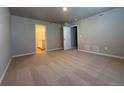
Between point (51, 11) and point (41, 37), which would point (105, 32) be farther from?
point (41, 37)

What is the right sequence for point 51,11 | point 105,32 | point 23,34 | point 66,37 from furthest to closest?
point 66,37 < point 23,34 < point 105,32 < point 51,11

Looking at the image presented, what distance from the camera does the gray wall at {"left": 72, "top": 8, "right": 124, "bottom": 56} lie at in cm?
333

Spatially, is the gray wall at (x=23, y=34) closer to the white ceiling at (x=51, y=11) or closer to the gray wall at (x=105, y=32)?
the white ceiling at (x=51, y=11)

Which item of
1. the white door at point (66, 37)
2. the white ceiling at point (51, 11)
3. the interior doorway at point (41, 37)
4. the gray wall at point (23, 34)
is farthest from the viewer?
the white door at point (66, 37)

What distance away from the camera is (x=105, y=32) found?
3.84 metres

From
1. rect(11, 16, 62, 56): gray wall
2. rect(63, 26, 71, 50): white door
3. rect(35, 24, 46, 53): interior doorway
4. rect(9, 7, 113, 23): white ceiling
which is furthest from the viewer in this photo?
rect(63, 26, 71, 50): white door

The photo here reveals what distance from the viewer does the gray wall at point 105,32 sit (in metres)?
3.33

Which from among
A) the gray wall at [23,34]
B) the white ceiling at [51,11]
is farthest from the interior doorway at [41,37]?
the white ceiling at [51,11]

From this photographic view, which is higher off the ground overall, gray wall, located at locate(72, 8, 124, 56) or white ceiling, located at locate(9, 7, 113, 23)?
white ceiling, located at locate(9, 7, 113, 23)

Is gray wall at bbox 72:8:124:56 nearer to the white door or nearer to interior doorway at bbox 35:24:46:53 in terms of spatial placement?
the white door

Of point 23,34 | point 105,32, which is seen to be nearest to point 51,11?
point 23,34

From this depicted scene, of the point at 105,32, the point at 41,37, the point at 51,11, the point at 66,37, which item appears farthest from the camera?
the point at 41,37

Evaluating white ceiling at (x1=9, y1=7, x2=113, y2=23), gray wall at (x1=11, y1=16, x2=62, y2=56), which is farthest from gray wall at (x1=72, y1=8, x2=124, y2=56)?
gray wall at (x1=11, y1=16, x2=62, y2=56)
